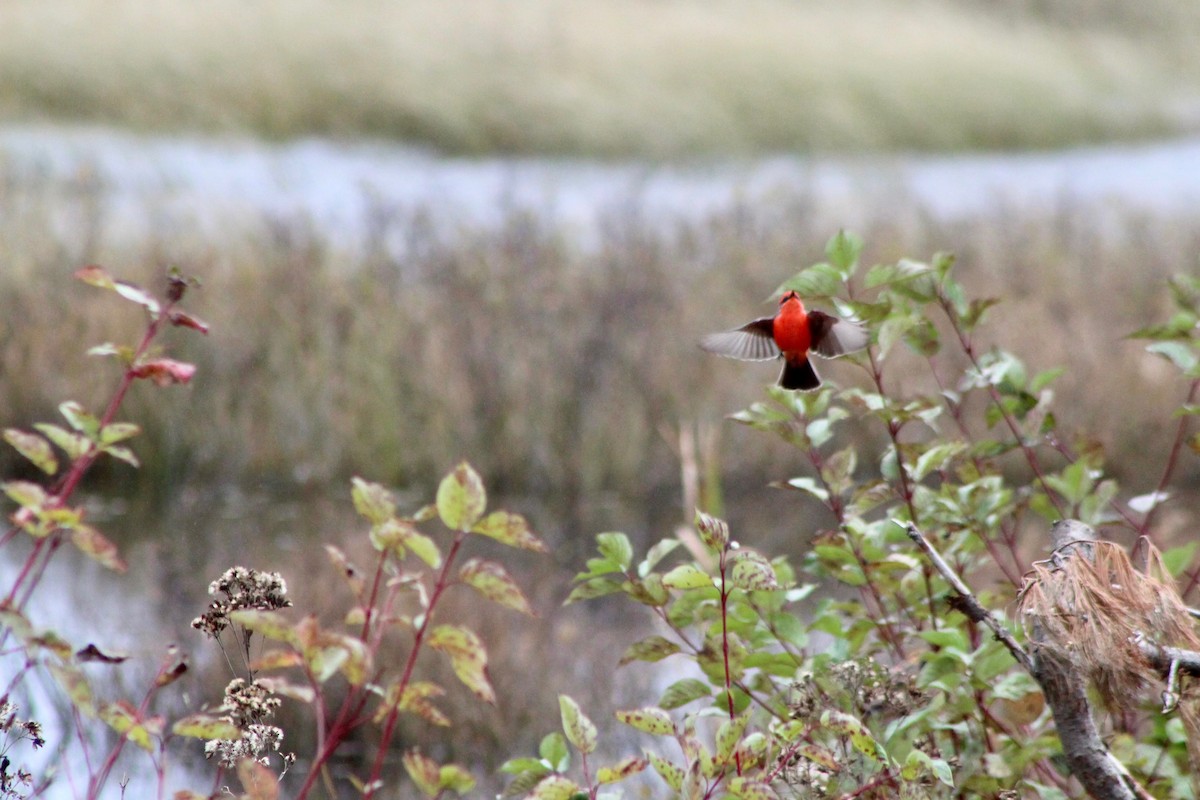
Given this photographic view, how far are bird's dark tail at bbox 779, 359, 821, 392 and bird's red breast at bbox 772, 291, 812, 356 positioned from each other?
10 millimetres

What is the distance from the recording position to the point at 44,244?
4.23m

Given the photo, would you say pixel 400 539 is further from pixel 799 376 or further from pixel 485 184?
pixel 485 184

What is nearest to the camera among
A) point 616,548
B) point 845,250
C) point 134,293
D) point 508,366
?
point 134,293

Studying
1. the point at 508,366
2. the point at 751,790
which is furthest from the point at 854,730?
the point at 508,366

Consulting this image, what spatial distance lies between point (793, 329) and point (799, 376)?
5cm

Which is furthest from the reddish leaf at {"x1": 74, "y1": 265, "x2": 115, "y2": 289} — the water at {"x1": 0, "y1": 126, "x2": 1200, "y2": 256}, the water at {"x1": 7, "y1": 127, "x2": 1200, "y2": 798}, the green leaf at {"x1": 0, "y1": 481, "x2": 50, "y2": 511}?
the water at {"x1": 0, "y1": 126, "x2": 1200, "y2": 256}

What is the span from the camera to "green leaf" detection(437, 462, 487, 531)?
603mm

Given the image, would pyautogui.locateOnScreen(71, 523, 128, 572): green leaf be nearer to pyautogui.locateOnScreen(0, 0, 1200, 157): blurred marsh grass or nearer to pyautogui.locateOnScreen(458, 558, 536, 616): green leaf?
pyautogui.locateOnScreen(458, 558, 536, 616): green leaf

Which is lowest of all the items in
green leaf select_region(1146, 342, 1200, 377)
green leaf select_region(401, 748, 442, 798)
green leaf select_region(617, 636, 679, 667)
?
green leaf select_region(617, 636, 679, 667)

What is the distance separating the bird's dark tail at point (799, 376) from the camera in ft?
3.68

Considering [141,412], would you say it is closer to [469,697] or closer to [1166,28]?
[469,697]

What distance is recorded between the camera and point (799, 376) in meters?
1.16

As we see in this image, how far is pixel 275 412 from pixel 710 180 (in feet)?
19.1

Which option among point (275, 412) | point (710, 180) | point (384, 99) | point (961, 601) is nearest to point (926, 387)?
point (275, 412)
